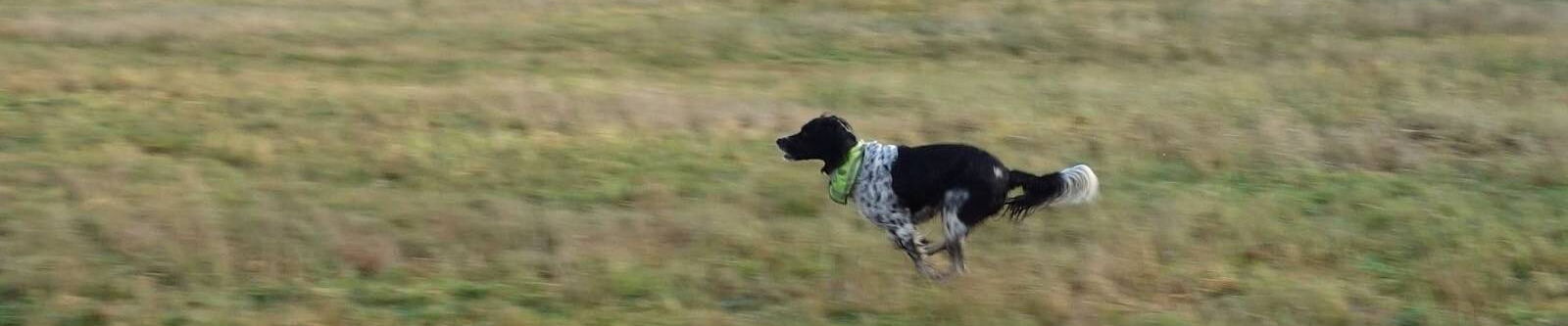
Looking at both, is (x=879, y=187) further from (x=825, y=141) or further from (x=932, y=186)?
(x=825, y=141)

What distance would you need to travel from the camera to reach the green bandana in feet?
27.6

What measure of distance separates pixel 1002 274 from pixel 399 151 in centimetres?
549

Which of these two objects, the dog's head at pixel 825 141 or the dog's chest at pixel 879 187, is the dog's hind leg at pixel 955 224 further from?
the dog's head at pixel 825 141

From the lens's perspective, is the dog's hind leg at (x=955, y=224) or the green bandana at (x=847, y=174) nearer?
the dog's hind leg at (x=955, y=224)

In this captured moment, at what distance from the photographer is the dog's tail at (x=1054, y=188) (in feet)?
26.3

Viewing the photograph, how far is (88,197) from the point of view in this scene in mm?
10102

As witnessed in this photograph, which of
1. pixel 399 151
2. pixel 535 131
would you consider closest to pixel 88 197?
pixel 399 151

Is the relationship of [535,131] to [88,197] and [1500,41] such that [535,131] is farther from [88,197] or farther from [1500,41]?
[1500,41]

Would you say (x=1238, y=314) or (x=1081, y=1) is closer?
(x=1238, y=314)

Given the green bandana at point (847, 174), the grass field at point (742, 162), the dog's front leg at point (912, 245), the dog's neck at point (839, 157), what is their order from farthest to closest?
the dog's neck at point (839, 157), the green bandana at point (847, 174), the dog's front leg at point (912, 245), the grass field at point (742, 162)

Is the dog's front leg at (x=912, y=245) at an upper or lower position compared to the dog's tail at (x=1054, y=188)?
lower

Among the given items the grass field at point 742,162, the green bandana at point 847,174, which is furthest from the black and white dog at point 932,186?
the grass field at point 742,162

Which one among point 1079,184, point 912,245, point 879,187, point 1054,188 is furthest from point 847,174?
point 1079,184

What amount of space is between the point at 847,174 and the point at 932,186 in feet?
1.68
